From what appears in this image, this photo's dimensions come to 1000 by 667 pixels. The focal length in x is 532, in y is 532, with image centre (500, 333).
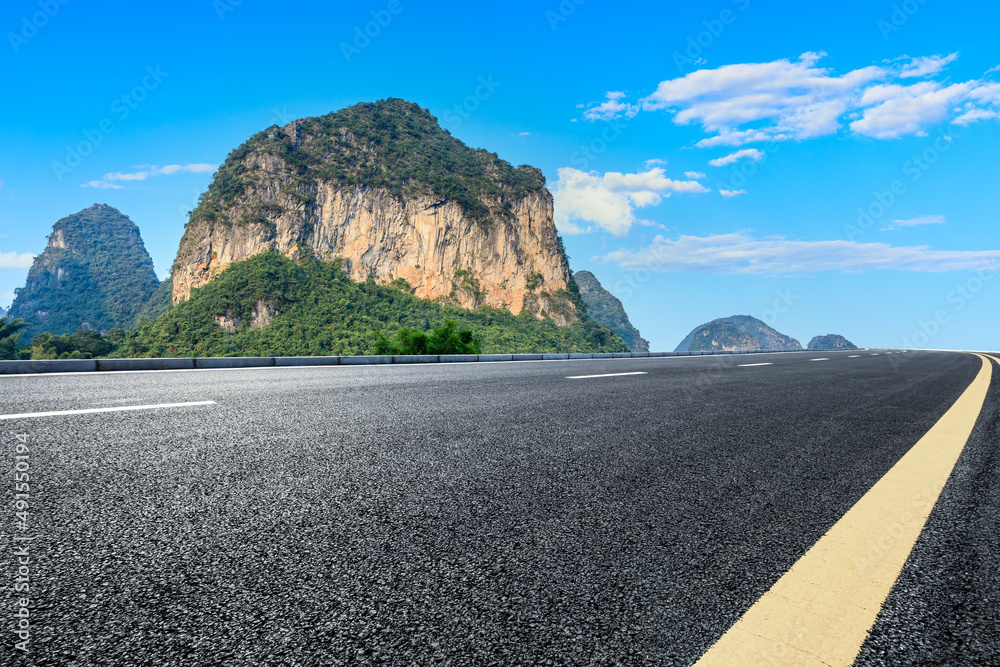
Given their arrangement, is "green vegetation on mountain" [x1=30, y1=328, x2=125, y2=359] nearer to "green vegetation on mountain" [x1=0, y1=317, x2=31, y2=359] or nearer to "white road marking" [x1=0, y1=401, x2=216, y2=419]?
"green vegetation on mountain" [x1=0, y1=317, x2=31, y2=359]

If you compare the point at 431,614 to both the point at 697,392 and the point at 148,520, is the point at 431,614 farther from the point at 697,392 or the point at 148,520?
the point at 697,392

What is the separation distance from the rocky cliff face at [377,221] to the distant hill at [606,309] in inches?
3301

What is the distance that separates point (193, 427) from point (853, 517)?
3.55m

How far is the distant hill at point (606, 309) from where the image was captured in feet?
595

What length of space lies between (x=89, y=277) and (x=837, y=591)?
173043 millimetres

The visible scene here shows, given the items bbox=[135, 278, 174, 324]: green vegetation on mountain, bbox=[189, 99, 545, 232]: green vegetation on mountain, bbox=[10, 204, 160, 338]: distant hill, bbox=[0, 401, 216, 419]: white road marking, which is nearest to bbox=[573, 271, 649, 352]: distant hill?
bbox=[189, 99, 545, 232]: green vegetation on mountain

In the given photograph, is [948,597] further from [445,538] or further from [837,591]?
[445,538]

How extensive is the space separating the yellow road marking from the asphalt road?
0.14 feet

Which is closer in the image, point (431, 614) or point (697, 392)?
point (431, 614)

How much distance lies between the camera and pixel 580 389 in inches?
237

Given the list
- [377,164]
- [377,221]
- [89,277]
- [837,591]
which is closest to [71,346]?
[377,221]

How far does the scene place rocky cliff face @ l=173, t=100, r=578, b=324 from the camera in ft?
284

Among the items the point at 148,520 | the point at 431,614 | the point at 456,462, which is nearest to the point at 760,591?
the point at 431,614

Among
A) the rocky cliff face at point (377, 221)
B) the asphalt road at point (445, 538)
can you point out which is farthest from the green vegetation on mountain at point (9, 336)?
the asphalt road at point (445, 538)
